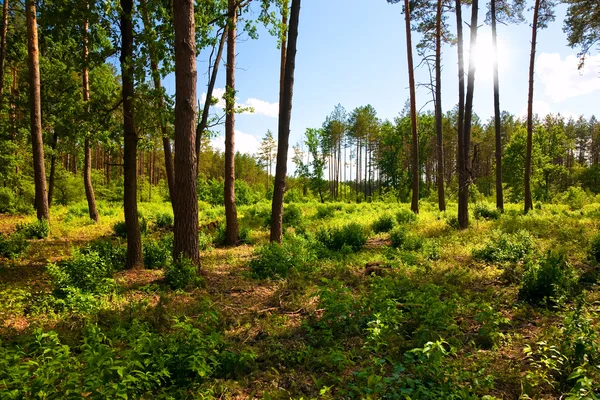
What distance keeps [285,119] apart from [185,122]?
3.89 meters

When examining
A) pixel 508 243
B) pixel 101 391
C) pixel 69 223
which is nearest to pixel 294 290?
pixel 101 391

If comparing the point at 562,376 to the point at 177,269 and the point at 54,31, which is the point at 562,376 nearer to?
the point at 177,269

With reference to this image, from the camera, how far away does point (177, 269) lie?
6344 millimetres

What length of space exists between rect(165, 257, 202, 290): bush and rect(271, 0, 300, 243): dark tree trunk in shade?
394 cm

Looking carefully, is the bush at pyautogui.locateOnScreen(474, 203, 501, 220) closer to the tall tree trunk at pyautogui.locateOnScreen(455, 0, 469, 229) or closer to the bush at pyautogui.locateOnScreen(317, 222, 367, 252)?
the tall tree trunk at pyautogui.locateOnScreen(455, 0, 469, 229)

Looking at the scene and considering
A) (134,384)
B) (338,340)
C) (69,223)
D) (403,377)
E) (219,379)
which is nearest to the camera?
(134,384)

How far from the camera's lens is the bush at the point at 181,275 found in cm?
623

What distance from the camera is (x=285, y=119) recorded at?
970cm

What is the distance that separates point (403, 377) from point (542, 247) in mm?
7812

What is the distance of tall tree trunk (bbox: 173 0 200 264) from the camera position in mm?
6297

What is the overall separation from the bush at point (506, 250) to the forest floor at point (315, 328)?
1.6 inches

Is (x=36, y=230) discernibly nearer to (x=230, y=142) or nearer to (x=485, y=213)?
(x=230, y=142)

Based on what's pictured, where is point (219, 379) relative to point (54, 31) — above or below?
below

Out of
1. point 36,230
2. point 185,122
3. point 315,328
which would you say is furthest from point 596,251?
point 36,230
